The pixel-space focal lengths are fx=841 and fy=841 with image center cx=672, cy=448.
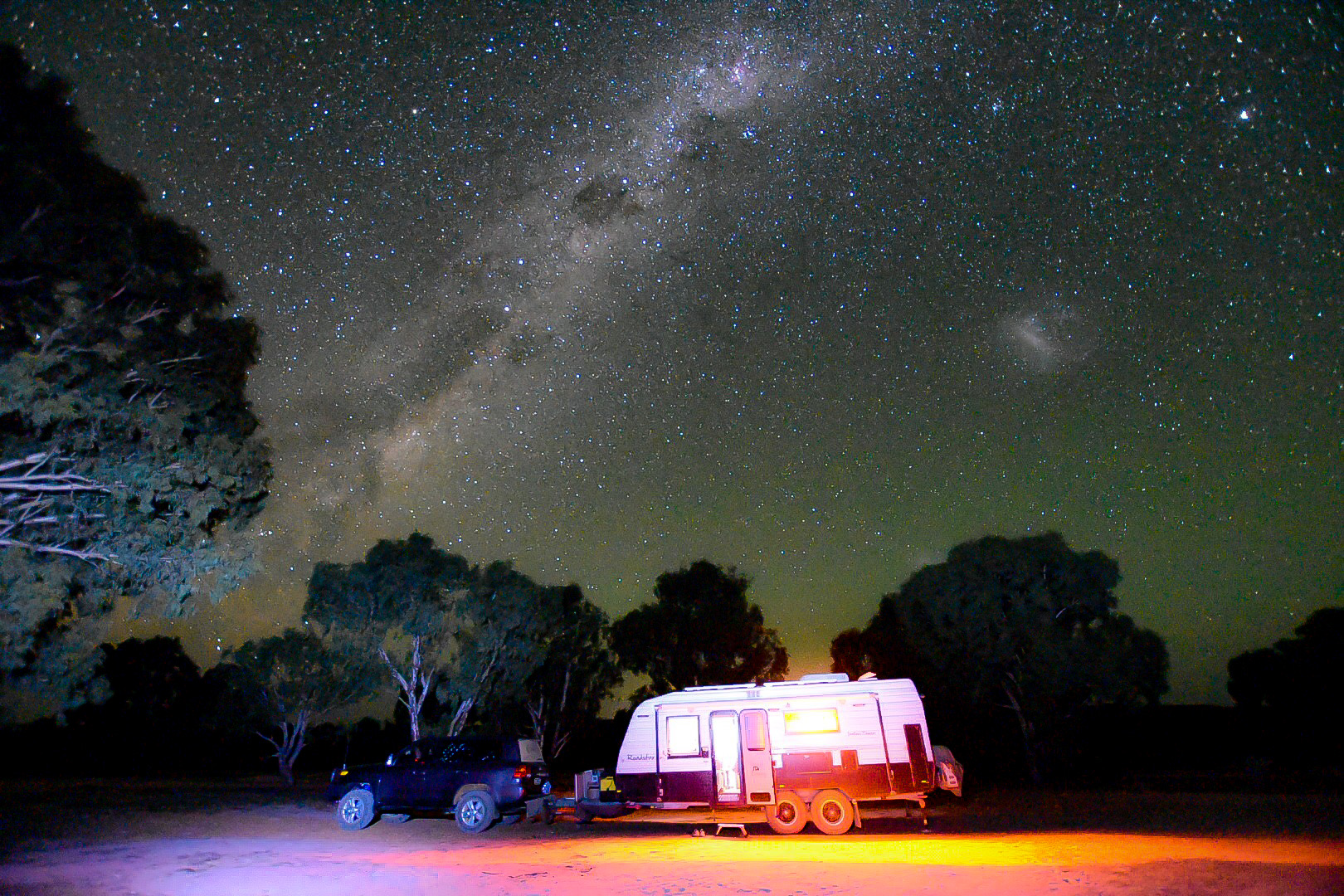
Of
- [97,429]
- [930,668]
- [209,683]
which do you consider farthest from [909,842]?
[209,683]

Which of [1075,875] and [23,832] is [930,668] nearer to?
[1075,875]

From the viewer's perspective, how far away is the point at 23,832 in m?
14.8

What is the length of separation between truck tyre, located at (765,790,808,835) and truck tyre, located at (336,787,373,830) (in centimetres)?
769

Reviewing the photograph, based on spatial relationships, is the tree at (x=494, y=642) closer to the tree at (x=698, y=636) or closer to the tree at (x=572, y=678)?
the tree at (x=572, y=678)

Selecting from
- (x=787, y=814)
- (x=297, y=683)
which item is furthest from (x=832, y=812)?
(x=297, y=683)

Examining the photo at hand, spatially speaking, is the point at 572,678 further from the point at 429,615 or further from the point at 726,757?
the point at 726,757

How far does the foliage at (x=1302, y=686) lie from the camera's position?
39906 millimetres

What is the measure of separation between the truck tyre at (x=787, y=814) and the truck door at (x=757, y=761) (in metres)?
0.17

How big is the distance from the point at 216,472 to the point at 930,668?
1265 inches

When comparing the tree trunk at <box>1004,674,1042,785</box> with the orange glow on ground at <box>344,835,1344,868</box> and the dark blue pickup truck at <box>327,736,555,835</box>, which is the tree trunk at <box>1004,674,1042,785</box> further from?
the dark blue pickup truck at <box>327,736,555,835</box>

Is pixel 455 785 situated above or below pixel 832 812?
above

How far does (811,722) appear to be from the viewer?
15812mm

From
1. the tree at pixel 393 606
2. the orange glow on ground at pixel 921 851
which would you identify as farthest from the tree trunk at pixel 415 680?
the orange glow on ground at pixel 921 851

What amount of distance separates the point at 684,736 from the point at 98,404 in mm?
11841
